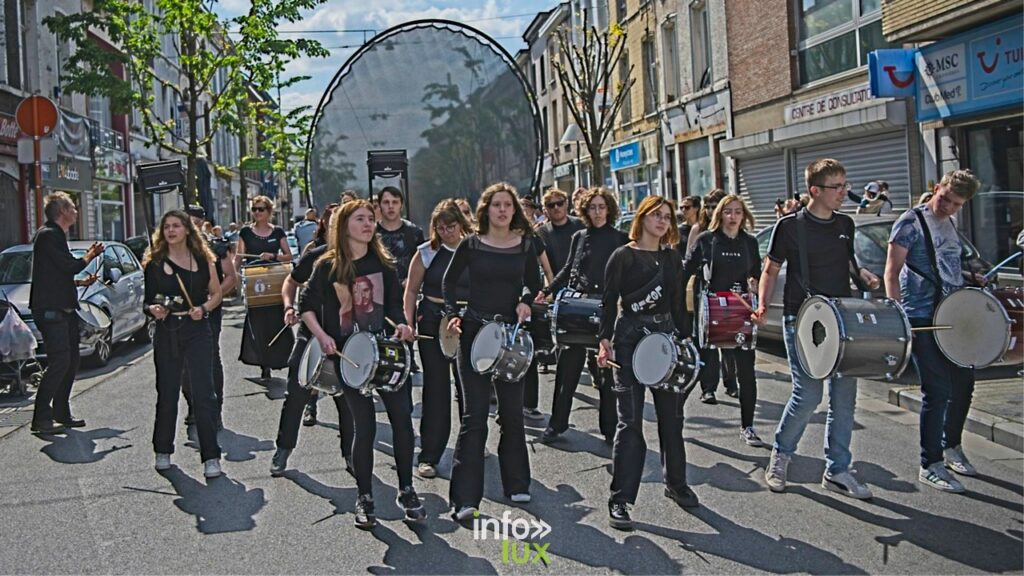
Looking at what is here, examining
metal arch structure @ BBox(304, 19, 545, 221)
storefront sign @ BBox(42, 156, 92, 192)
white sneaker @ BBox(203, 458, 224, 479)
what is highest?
storefront sign @ BBox(42, 156, 92, 192)

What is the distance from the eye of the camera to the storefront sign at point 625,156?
3084cm

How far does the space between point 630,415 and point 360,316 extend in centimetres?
159

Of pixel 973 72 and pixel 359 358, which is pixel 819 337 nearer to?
pixel 359 358

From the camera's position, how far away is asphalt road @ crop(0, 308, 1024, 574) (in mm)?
4805

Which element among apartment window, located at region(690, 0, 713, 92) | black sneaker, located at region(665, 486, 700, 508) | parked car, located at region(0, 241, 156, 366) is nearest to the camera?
black sneaker, located at region(665, 486, 700, 508)

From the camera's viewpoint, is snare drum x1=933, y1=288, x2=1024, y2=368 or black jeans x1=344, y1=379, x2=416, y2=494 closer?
black jeans x1=344, y1=379, x2=416, y2=494

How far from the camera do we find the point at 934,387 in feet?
19.8

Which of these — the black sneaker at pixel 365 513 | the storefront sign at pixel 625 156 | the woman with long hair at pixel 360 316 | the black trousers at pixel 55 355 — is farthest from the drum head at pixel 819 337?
the storefront sign at pixel 625 156

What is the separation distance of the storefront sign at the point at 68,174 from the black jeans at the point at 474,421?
801 inches

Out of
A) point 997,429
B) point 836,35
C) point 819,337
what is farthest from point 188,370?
point 836,35

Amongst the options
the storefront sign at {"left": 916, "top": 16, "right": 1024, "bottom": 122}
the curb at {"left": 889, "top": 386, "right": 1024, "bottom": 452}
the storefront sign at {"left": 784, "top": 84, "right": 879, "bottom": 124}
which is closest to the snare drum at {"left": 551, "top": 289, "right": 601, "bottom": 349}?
the curb at {"left": 889, "top": 386, "right": 1024, "bottom": 452}

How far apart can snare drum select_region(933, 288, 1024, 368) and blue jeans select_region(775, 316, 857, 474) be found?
2.06 ft

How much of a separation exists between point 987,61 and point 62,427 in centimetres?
1270

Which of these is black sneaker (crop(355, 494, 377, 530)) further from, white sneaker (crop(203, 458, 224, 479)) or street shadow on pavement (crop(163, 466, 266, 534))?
white sneaker (crop(203, 458, 224, 479))
